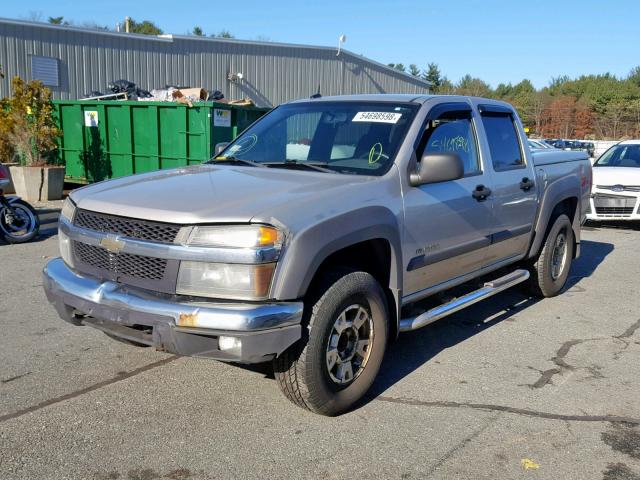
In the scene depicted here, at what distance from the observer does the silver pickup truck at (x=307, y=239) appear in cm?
329

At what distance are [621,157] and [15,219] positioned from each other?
36.0ft

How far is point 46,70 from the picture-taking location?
19.0 metres

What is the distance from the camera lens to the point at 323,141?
4.75 meters

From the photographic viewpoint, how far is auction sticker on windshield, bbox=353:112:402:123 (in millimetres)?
4582

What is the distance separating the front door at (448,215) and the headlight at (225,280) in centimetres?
124

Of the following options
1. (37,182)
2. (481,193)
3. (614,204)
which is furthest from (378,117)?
(37,182)

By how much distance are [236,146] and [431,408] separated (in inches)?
101

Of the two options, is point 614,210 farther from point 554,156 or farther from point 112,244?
point 112,244

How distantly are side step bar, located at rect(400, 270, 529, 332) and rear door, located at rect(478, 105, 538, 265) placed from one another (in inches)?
7.5

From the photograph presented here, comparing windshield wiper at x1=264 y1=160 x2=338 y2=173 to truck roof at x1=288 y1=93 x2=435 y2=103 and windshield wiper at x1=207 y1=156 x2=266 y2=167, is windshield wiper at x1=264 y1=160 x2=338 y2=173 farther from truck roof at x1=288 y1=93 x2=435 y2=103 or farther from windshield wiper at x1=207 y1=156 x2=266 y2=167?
truck roof at x1=288 y1=93 x2=435 y2=103

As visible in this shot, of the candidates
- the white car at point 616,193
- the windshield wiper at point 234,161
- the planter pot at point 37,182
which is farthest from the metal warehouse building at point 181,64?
the windshield wiper at point 234,161

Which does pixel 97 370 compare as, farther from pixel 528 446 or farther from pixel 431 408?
pixel 528 446

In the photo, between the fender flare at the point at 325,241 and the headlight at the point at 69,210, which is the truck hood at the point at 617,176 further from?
the headlight at the point at 69,210

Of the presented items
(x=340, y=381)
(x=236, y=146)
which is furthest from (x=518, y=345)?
(x=236, y=146)
